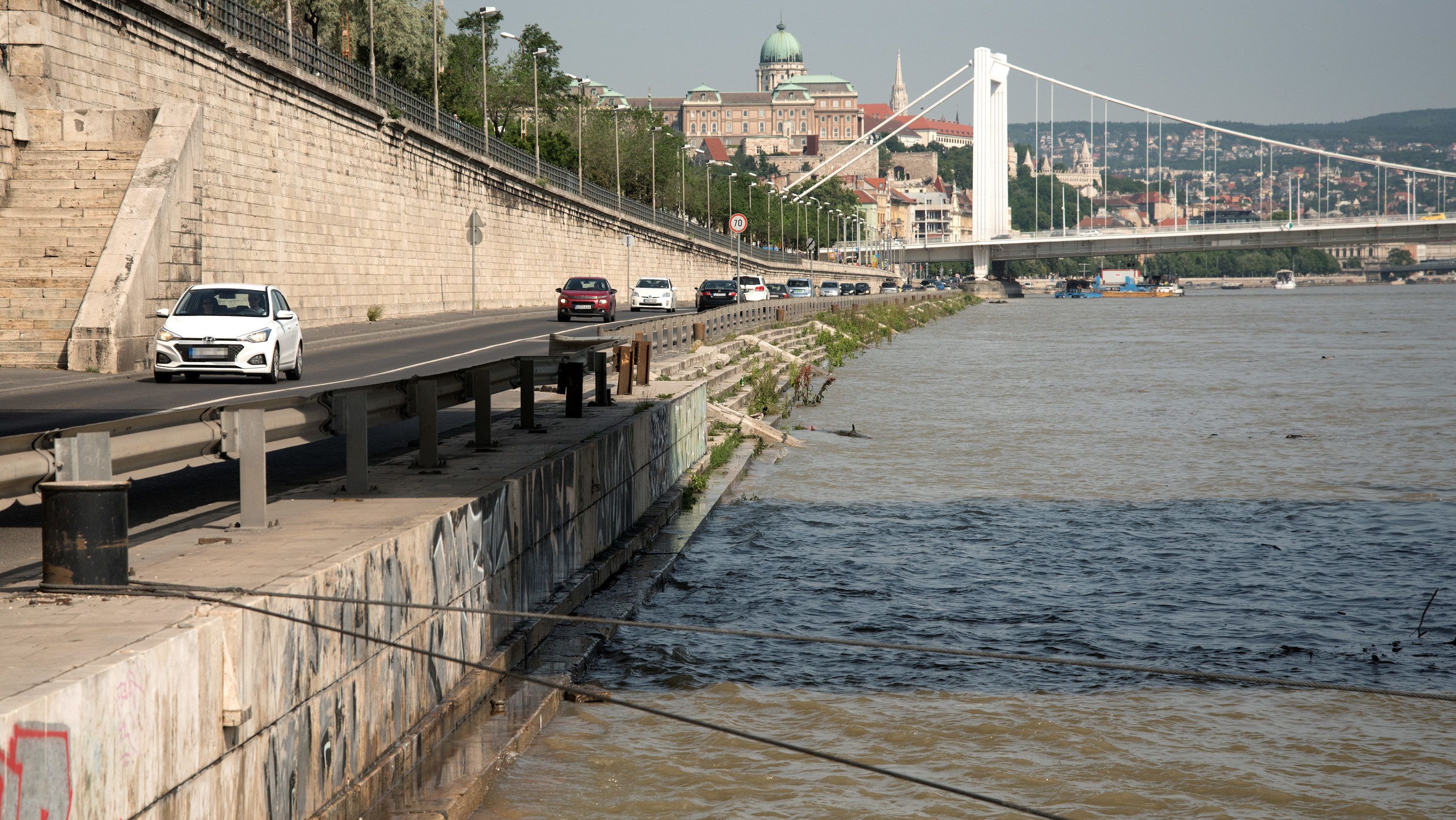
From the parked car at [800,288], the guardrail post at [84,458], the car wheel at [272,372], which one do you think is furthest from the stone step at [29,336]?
the parked car at [800,288]

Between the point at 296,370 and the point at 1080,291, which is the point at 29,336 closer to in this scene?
the point at 296,370

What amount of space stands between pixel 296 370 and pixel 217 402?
5002 mm

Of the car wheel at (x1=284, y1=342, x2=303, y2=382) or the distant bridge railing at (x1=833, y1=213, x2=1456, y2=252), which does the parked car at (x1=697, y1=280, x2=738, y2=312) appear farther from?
the distant bridge railing at (x1=833, y1=213, x2=1456, y2=252)

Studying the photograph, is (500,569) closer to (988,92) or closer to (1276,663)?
(1276,663)

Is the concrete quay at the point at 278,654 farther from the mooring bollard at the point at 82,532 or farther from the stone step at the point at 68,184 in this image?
the stone step at the point at 68,184

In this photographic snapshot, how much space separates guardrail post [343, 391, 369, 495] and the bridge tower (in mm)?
109294

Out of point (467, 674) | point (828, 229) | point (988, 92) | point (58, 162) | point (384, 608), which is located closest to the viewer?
point (384, 608)

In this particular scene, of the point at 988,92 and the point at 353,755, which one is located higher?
the point at 988,92

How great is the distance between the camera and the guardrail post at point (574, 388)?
12664 mm

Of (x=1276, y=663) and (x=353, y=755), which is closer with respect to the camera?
(x=353, y=755)

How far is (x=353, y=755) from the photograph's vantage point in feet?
17.4

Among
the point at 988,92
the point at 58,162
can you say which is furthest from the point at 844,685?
the point at 988,92

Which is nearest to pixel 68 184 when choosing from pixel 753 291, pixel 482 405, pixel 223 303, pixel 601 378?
pixel 223 303

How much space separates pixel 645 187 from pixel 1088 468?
8481cm
